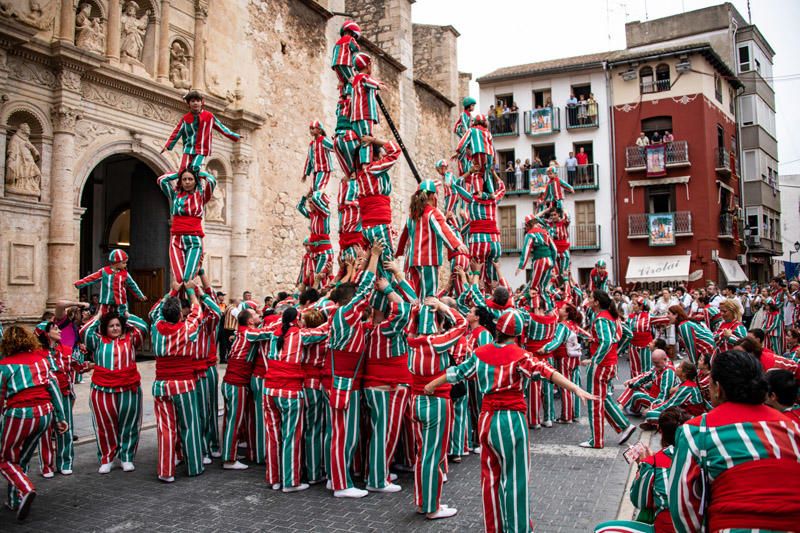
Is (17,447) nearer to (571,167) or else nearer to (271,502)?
(271,502)

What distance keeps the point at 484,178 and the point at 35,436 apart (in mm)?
7590

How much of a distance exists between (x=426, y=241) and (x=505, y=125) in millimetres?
27981

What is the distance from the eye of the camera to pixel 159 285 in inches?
624

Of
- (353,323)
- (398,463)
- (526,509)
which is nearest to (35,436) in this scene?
(353,323)

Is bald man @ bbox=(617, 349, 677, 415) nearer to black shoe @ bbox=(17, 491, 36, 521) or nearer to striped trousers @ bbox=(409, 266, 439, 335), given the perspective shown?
striped trousers @ bbox=(409, 266, 439, 335)

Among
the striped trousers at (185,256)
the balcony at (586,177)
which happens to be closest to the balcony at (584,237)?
the balcony at (586,177)

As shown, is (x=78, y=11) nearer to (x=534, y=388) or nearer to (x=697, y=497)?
(x=534, y=388)

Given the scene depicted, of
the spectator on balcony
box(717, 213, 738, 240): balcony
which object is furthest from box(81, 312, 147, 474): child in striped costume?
box(717, 213, 738, 240): balcony

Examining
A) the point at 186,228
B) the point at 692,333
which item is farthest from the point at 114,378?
the point at 692,333

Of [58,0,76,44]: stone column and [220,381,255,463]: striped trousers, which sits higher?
[58,0,76,44]: stone column

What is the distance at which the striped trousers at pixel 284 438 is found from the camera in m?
6.15

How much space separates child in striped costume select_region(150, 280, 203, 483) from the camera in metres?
6.49

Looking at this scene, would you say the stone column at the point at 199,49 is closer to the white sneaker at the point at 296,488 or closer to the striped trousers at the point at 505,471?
the white sneaker at the point at 296,488

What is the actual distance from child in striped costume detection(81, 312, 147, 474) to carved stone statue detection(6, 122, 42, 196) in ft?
21.0
